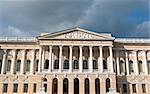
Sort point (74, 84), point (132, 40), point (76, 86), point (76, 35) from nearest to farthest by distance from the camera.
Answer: point (74, 84)
point (76, 86)
point (76, 35)
point (132, 40)

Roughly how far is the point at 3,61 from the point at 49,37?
1032cm

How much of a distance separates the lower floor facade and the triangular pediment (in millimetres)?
7170

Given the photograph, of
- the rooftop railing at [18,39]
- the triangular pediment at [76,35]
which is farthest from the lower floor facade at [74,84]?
the rooftop railing at [18,39]

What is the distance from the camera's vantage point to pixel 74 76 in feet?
148

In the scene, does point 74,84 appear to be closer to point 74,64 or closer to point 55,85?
point 55,85

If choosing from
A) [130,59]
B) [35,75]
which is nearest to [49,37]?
[35,75]

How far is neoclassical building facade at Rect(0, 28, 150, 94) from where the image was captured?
45.0 meters

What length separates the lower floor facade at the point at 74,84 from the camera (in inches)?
1751

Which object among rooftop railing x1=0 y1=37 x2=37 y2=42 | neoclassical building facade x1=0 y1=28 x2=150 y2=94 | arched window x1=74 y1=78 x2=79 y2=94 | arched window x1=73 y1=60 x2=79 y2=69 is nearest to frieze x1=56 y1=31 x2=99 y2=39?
neoclassical building facade x1=0 y1=28 x2=150 y2=94

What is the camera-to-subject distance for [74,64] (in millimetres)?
47812

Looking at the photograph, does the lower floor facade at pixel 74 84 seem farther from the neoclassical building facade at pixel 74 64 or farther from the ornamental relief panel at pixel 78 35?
the ornamental relief panel at pixel 78 35

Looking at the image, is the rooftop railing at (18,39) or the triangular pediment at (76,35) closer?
the triangular pediment at (76,35)

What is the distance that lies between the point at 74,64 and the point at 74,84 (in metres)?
4.05

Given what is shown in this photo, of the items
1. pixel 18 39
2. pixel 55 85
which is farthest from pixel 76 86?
pixel 18 39
